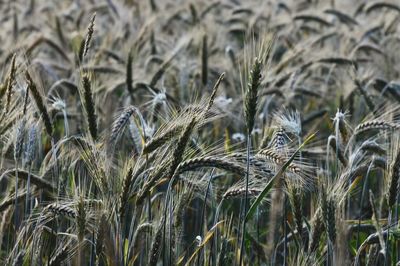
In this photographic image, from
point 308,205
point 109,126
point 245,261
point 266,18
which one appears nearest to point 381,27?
point 266,18

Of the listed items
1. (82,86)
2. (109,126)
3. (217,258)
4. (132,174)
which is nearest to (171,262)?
(217,258)

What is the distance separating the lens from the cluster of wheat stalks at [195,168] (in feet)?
10.3

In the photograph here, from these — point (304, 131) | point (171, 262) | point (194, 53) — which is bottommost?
point (171, 262)

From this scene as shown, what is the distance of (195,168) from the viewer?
315 cm

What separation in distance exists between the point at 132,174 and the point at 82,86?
20.9 inches

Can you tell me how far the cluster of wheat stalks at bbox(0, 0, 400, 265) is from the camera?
314 cm

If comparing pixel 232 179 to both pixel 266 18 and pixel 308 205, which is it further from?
pixel 266 18

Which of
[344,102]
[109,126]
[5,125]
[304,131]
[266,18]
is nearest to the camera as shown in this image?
[5,125]

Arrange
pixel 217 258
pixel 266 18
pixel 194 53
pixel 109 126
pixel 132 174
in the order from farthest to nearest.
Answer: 1. pixel 266 18
2. pixel 194 53
3. pixel 109 126
4. pixel 217 258
5. pixel 132 174

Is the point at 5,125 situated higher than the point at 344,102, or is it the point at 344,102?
the point at 344,102

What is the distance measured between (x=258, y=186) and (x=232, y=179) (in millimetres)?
1541

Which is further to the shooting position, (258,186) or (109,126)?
(109,126)

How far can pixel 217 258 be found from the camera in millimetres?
3340

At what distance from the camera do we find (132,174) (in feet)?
10.2
